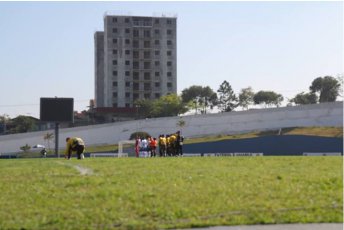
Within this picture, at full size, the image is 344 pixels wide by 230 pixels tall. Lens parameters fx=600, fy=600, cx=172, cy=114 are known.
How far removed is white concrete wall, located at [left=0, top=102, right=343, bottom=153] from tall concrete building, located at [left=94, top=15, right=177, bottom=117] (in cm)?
4892

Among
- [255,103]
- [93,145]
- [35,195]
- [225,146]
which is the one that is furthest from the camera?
[255,103]

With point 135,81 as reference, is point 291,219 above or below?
below

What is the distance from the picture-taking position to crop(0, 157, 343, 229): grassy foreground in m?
9.38

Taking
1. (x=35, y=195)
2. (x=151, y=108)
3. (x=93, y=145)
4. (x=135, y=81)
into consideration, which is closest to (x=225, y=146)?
(x=93, y=145)

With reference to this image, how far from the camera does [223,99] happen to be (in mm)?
131250

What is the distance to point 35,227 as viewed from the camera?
8.95 m

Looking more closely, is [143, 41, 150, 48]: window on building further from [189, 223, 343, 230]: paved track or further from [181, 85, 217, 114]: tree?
[189, 223, 343, 230]: paved track

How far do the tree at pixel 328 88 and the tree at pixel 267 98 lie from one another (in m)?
8.82

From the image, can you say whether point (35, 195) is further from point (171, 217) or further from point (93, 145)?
point (93, 145)

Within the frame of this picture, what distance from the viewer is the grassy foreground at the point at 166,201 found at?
938cm

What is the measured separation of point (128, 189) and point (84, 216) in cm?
238

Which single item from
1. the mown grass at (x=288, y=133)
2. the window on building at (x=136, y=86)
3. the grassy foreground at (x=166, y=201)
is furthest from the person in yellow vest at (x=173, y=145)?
the window on building at (x=136, y=86)

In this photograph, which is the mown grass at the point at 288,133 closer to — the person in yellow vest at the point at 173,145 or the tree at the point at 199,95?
the person in yellow vest at the point at 173,145

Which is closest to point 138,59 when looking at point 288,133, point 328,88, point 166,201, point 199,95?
point 199,95
